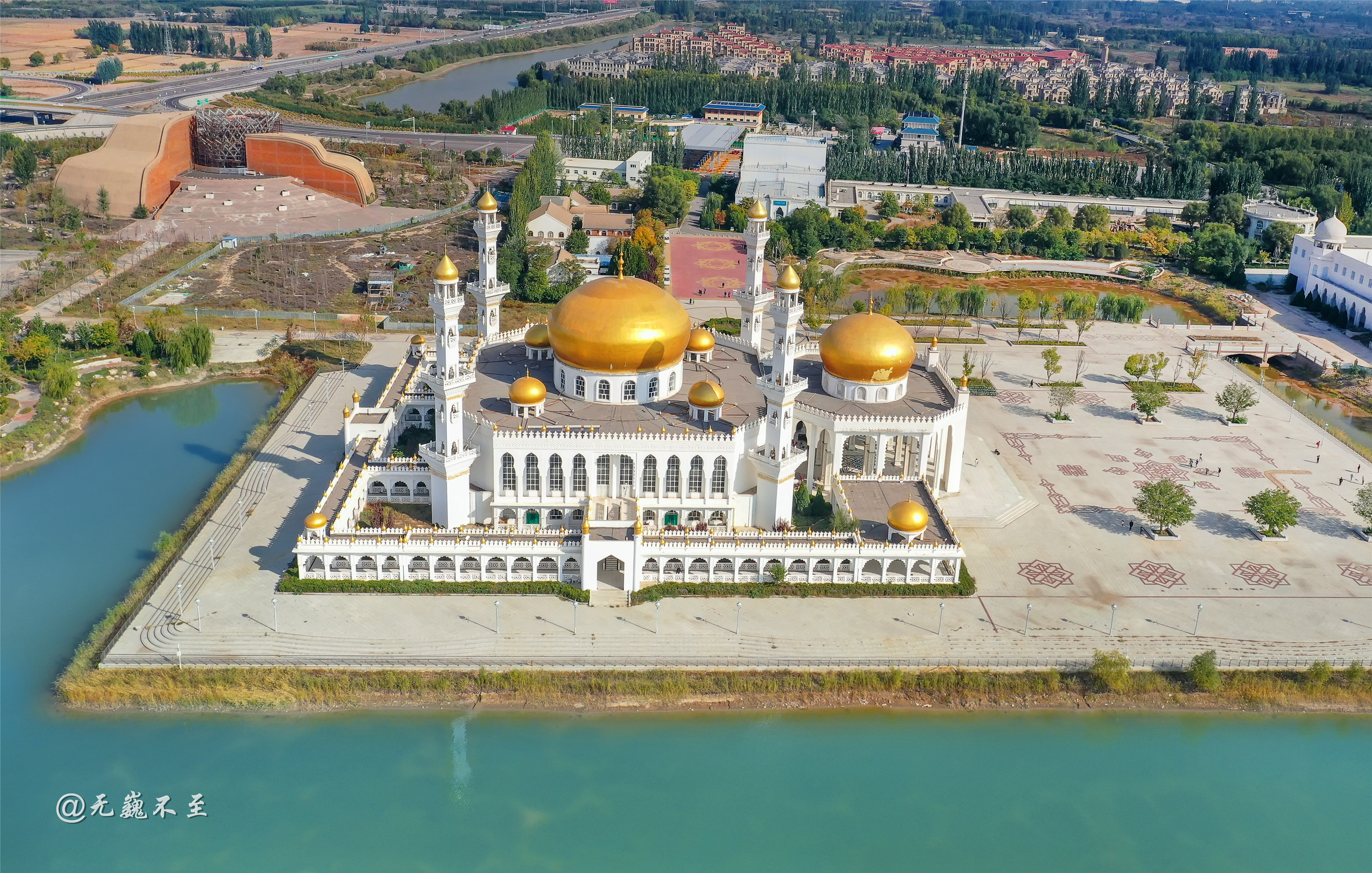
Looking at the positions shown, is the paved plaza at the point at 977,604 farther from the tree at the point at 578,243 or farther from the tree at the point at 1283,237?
the tree at the point at 1283,237

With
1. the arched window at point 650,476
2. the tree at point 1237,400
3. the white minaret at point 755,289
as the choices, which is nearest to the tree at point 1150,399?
the tree at point 1237,400

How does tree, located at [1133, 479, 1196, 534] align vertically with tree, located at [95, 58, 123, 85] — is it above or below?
below

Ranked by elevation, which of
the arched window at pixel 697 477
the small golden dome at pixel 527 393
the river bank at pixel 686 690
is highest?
the small golden dome at pixel 527 393

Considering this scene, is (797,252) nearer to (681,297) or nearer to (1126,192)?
(681,297)

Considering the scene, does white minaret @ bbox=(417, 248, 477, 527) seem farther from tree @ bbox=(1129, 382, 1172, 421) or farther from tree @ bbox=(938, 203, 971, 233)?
tree @ bbox=(938, 203, 971, 233)

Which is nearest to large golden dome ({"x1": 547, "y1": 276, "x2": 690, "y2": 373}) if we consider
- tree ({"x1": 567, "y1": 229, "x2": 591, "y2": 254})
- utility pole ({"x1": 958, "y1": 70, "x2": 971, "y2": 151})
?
tree ({"x1": 567, "y1": 229, "x2": 591, "y2": 254})

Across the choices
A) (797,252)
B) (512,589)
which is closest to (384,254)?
(797,252)
